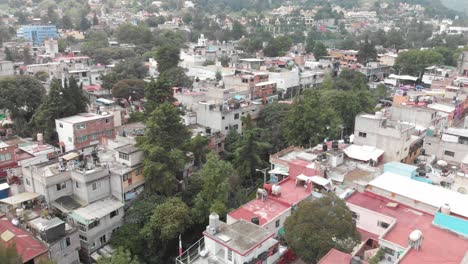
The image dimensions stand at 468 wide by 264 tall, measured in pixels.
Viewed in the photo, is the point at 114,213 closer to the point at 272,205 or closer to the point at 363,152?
the point at 272,205

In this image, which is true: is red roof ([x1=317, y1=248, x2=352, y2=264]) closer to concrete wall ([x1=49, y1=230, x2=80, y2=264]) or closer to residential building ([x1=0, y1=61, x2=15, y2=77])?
concrete wall ([x1=49, y1=230, x2=80, y2=264])

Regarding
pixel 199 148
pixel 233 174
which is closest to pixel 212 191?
pixel 233 174

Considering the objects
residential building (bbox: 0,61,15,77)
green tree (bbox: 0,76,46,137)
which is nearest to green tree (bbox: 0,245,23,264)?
green tree (bbox: 0,76,46,137)

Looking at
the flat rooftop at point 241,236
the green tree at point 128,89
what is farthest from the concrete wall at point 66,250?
the green tree at point 128,89

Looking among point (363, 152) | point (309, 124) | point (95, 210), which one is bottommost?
point (95, 210)

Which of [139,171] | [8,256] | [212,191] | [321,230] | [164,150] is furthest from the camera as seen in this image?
[139,171]

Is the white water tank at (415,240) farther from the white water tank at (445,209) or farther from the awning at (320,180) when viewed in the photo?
the awning at (320,180)
